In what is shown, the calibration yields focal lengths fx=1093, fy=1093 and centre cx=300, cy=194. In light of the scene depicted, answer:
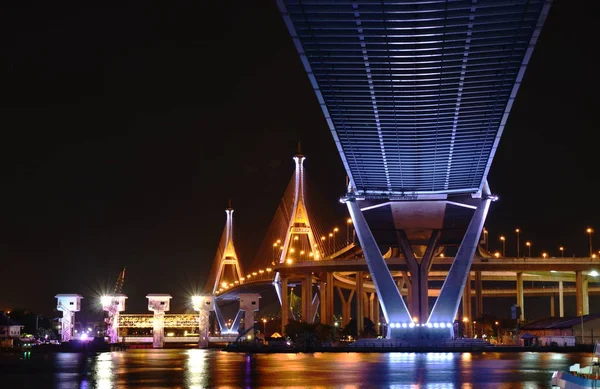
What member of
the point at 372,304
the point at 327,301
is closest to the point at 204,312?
the point at 327,301

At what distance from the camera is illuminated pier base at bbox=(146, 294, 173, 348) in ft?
495

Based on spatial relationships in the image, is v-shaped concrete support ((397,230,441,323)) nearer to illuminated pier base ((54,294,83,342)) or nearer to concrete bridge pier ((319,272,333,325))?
concrete bridge pier ((319,272,333,325))

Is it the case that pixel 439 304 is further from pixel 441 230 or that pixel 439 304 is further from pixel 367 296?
pixel 367 296

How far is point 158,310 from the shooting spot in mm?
150750

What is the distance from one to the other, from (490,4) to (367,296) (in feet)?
442

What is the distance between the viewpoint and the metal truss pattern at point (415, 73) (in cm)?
5156

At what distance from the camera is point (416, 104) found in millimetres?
62562

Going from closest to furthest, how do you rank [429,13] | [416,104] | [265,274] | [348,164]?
1. [429,13]
2. [416,104]
3. [348,164]
4. [265,274]

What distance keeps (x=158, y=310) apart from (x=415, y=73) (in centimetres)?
9870

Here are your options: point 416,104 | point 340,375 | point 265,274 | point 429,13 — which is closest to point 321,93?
point 416,104

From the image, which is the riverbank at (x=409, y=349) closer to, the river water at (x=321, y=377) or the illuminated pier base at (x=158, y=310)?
the river water at (x=321, y=377)

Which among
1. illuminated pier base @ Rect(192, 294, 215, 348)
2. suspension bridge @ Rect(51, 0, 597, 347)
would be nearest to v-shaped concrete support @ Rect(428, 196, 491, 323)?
suspension bridge @ Rect(51, 0, 597, 347)

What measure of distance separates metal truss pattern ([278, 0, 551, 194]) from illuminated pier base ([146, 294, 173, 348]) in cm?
8043

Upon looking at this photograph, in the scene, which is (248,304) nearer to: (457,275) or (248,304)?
(248,304)
